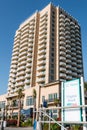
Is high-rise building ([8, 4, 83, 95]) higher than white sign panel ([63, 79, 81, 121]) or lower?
higher

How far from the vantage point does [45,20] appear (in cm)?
9788

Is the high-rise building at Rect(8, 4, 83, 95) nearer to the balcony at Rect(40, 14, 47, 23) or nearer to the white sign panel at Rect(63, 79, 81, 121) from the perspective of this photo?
the balcony at Rect(40, 14, 47, 23)

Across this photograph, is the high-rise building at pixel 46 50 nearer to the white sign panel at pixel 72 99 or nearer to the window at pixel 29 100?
the window at pixel 29 100

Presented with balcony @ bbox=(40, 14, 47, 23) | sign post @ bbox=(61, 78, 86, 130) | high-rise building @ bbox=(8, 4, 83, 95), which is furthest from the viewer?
balcony @ bbox=(40, 14, 47, 23)

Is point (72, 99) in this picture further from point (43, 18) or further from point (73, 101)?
point (43, 18)

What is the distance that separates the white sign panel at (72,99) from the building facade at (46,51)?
229 ft

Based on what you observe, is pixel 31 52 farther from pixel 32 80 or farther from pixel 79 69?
pixel 79 69

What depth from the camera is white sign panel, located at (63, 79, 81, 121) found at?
341 inches

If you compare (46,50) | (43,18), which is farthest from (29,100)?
(43,18)

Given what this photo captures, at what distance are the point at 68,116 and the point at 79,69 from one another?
298ft

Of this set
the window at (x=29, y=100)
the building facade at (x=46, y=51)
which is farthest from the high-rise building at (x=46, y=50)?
the window at (x=29, y=100)

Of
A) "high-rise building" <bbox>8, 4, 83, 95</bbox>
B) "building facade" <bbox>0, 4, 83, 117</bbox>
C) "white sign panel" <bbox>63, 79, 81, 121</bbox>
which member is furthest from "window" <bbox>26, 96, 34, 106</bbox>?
"white sign panel" <bbox>63, 79, 81, 121</bbox>

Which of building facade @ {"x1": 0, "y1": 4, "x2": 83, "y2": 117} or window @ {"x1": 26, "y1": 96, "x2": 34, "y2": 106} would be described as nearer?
window @ {"x1": 26, "y1": 96, "x2": 34, "y2": 106}

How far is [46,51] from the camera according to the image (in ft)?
293
